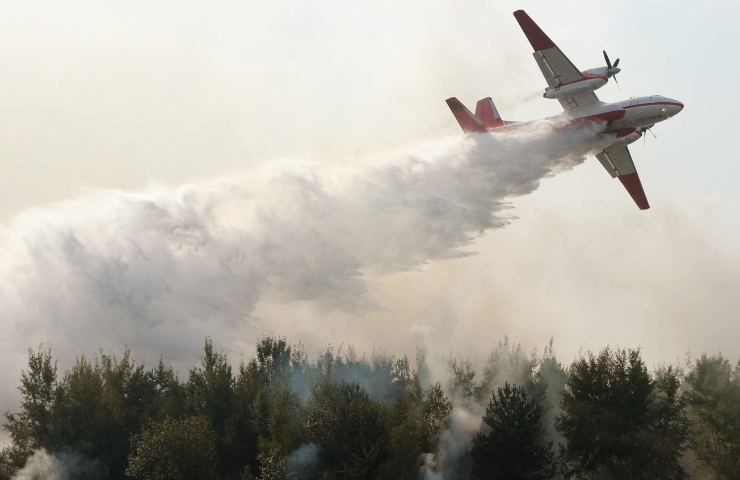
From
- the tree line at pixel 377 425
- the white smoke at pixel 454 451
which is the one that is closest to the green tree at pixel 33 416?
the tree line at pixel 377 425

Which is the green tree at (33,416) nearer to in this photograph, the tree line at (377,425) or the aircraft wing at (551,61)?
the tree line at (377,425)

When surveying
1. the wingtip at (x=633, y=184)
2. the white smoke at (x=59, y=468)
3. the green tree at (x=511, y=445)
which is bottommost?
the green tree at (x=511, y=445)

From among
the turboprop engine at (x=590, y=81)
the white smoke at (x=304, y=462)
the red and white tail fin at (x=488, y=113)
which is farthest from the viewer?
the red and white tail fin at (x=488, y=113)

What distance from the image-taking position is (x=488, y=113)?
183 feet

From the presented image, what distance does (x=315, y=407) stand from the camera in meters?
57.0

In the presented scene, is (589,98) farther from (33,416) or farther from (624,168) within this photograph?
(33,416)

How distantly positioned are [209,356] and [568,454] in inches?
946

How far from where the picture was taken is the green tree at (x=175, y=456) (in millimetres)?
52344

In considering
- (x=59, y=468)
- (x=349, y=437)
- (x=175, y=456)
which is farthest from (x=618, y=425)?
(x=59, y=468)

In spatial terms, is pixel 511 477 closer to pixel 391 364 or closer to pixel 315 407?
pixel 315 407

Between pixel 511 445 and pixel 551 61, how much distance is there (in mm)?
18314

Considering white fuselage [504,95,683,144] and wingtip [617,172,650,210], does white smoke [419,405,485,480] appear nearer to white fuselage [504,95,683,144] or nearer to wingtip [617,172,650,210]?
wingtip [617,172,650,210]

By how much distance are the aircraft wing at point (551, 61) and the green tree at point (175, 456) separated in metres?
24.8

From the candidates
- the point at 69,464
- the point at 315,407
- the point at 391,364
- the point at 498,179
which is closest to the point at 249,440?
the point at 315,407
